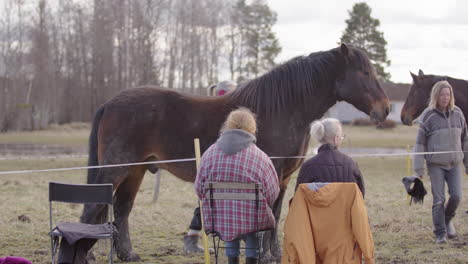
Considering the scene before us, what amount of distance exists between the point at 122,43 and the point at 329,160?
25.9 m

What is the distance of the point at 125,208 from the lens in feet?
20.2

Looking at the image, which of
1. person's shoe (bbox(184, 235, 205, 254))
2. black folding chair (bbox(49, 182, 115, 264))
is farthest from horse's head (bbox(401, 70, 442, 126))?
black folding chair (bbox(49, 182, 115, 264))

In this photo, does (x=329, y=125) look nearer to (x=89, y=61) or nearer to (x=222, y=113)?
(x=222, y=113)

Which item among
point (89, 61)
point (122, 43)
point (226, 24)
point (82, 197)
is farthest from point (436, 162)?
point (89, 61)

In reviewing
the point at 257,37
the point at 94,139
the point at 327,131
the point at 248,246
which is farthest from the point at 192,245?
the point at 257,37

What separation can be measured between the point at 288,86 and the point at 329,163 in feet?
5.75

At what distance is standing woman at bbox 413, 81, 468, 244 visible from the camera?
6.61 m

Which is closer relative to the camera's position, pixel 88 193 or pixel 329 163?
pixel 329 163

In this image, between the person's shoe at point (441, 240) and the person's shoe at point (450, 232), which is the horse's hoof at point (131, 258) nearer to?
the person's shoe at point (441, 240)

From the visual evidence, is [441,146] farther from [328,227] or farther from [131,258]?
[131,258]

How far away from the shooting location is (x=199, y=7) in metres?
30.8

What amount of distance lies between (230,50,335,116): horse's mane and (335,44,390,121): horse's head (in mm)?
139

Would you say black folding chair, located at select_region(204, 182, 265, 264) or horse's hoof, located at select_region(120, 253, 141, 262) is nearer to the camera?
black folding chair, located at select_region(204, 182, 265, 264)

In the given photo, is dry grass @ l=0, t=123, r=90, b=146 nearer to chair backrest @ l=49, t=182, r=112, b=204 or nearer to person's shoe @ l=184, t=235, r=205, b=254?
person's shoe @ l=184, t=235, r=205, b=254
